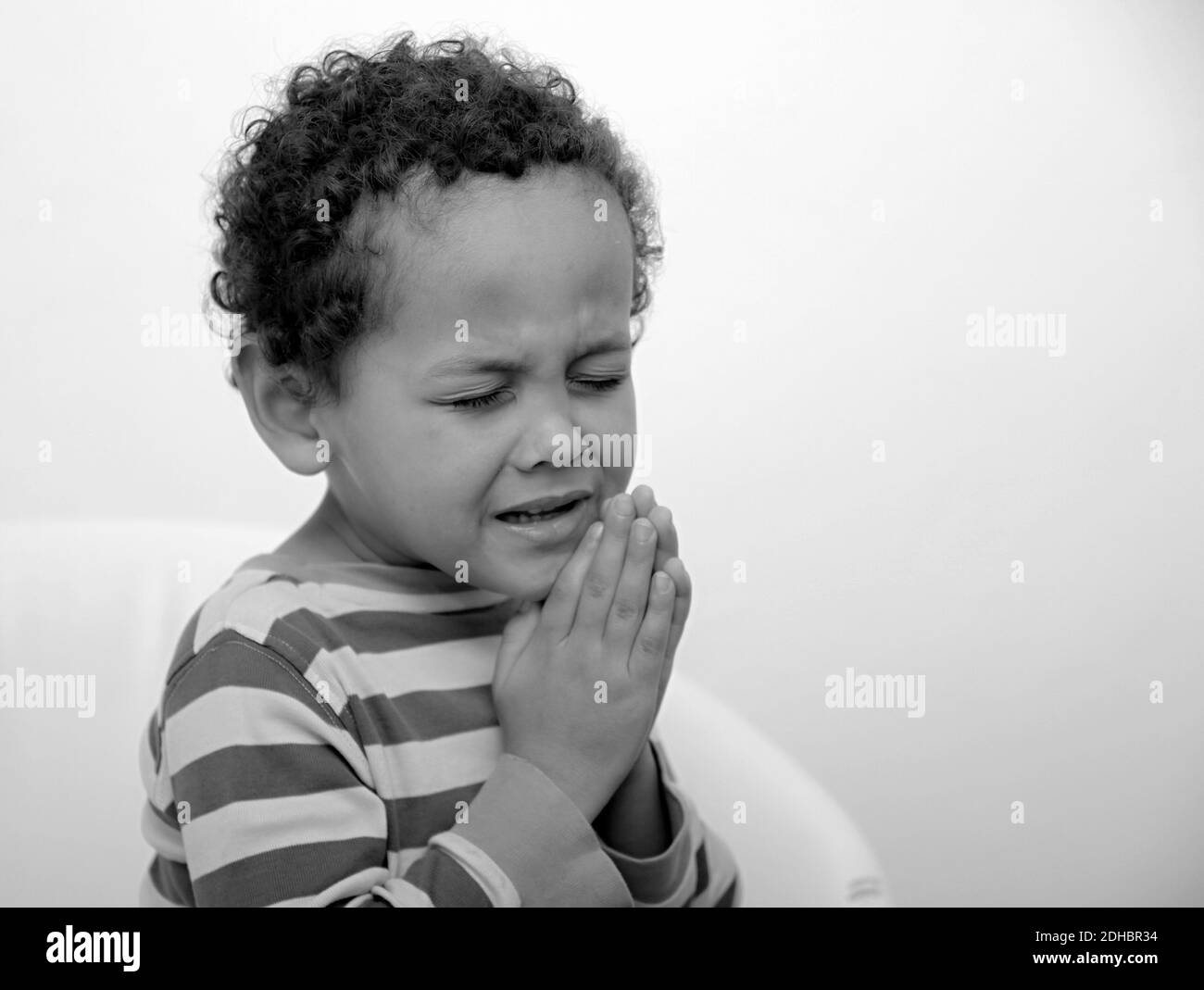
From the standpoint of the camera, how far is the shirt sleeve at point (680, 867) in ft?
2.87

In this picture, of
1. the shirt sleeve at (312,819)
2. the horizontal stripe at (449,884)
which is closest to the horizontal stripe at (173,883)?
the shirt sleeve at (312,819)

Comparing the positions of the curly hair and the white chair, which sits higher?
the curly hair

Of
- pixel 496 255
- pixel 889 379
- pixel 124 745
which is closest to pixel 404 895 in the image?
pixel 496 255

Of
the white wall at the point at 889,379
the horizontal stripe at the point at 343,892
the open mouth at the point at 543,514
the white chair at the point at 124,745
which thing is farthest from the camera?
the white wall at the point at 889,379

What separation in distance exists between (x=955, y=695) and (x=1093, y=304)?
466 mm

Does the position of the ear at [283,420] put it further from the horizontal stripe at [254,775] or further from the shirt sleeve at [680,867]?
the shirt sleeve at [680,867]

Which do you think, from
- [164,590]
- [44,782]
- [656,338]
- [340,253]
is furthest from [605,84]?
[44,782]

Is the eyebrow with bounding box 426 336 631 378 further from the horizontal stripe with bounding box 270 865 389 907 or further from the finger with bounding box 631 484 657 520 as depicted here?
the horizontal stripe with bounding box 270 865 389 907

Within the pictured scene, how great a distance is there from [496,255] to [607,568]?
0.21m

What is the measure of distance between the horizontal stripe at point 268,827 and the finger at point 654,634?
20 cm

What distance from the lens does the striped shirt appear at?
71 cm

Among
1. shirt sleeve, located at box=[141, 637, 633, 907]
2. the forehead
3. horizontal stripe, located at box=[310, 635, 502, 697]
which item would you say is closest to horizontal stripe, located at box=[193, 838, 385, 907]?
shirt sleeve, located at box=[141, 637, 633, 907]

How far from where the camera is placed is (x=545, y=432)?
2.49 feet

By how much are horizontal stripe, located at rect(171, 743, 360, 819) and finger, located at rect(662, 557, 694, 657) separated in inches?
9.5
